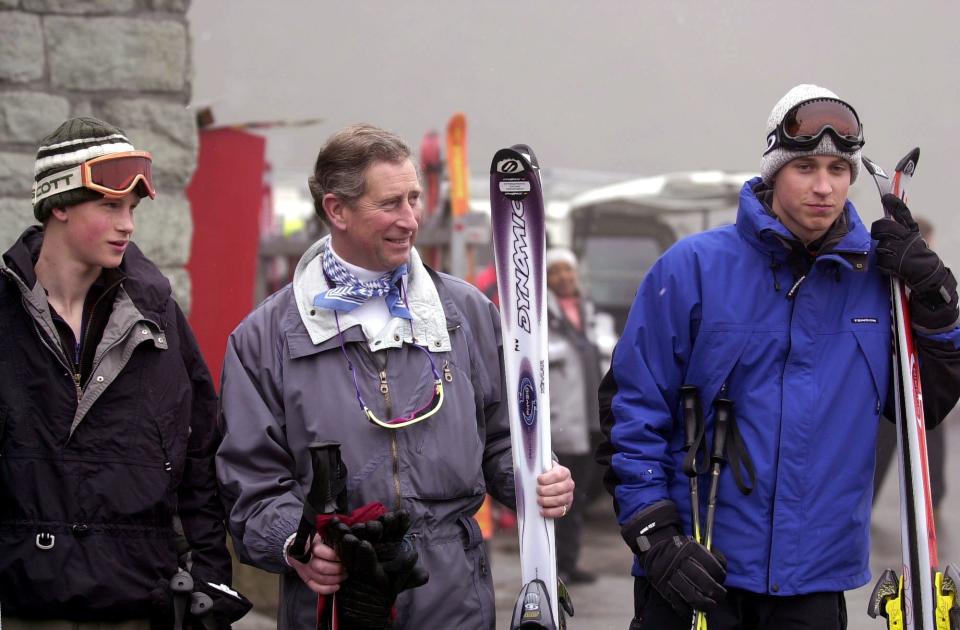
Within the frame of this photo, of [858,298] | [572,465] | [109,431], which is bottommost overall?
[572,465]

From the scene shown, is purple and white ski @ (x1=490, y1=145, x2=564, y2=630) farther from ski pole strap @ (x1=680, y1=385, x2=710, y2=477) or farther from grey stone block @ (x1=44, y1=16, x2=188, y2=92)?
grey stone block @ (x1=44, y1=16, x2=188, y2=92)

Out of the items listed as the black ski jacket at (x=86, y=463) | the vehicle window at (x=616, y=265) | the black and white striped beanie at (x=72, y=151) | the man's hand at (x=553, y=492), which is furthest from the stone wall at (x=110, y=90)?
the vehicle window at (x=616, y=265)

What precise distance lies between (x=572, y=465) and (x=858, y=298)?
152 inches

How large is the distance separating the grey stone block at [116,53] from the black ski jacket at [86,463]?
2.04 metres

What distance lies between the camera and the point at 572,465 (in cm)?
657

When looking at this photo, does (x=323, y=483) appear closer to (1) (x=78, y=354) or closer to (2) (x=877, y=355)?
(1) (x=78, y=354)

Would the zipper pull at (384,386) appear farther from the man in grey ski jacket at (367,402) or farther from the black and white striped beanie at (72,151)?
the black and white striped beanie at (72,151)

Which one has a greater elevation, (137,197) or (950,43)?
(950,43)

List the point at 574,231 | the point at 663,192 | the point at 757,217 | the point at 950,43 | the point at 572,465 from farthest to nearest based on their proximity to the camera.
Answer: the point at 574,231 → the point at 663,192 → the point at 572,465 → the point at 950,43 → the point at 757,217

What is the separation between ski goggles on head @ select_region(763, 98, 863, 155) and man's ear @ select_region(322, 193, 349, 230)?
3.21 feet

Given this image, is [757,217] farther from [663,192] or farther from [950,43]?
[663,192]

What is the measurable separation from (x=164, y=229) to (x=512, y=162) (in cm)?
221

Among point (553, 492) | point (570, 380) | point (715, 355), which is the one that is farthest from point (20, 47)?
point (570, 380)

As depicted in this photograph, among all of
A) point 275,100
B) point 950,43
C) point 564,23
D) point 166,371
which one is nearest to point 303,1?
point 275,100
